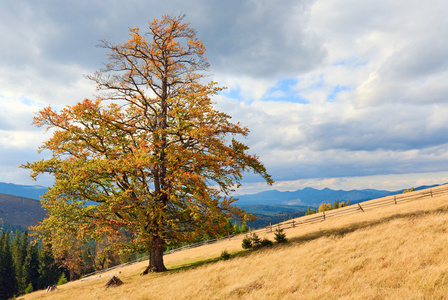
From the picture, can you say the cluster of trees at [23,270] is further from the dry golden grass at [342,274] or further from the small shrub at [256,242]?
the dry golden grass at [342,274]

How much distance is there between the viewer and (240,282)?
396 inches

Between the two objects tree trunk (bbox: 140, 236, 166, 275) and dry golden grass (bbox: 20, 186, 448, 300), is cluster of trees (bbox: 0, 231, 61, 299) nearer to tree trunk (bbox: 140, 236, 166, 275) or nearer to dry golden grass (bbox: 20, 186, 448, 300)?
tree trunk (bbox: 140, 236, 166, 275)

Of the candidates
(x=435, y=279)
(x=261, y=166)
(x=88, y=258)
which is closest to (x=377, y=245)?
(x=435, y=279)

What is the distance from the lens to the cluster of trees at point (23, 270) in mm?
63438

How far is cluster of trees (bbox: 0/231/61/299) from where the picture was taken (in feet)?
208

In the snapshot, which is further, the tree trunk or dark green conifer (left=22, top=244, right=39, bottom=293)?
dark green conifer (left=22, top=244, right=39, bottom=293)

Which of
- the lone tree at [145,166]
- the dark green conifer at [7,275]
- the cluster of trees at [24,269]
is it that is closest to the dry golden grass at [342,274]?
the lone tree at [145,166]

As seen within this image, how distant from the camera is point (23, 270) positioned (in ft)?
214

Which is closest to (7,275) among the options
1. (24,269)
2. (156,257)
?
(24,269)

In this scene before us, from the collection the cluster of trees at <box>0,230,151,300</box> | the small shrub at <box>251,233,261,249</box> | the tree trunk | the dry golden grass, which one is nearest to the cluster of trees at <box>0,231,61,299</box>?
the cluster of trees at <box>0,230,151,300</box>

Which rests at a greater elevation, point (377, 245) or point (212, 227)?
point (212, 227)

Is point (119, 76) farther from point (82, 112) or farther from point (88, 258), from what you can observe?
point (88, 258)

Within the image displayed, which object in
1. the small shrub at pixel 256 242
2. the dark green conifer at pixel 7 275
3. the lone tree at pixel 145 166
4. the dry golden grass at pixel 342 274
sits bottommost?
the dark green conifer at pixel 7 275

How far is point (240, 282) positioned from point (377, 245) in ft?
22.4
